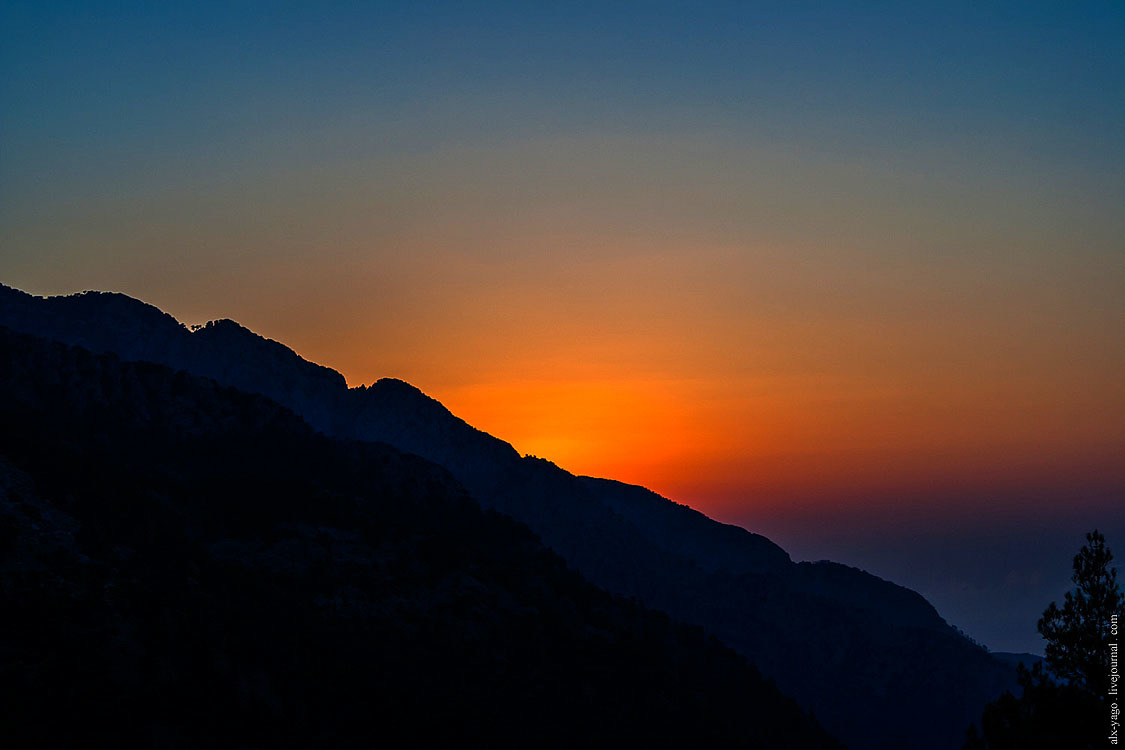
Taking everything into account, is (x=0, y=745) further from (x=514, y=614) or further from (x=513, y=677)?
(x=514, y=614)

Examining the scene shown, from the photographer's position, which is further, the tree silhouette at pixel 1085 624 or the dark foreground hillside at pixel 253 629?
the dark foreground hillside at pixel 253 629

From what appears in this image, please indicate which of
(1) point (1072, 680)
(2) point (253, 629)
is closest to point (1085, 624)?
(1) point (1072, 680)

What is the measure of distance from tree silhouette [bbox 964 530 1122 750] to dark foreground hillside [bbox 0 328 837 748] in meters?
74.5

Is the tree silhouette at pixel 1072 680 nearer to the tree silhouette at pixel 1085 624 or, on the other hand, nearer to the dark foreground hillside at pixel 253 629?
the tree silhouette at pixel 1085 624

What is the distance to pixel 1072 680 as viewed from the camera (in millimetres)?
62125

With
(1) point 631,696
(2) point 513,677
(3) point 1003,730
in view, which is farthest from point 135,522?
(3) point 1003,730

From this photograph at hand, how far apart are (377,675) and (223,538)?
41.0 m

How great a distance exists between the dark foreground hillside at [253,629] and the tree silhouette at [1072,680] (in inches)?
2931

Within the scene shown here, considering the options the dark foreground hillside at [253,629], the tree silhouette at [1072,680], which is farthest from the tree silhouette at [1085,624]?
the dark foreground hillside at [253,629]

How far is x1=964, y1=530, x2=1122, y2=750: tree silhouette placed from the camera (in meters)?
59.7

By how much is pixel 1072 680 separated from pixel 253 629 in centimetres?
11130

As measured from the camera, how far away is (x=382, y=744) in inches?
5394

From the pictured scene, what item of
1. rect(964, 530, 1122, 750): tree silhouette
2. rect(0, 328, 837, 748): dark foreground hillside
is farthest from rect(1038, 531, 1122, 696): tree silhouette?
rect(0, 328, 837, 748): dark foreground hillside

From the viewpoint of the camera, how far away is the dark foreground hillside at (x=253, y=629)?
114 metres
